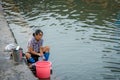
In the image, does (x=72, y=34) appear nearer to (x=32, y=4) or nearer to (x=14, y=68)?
(x=14, y=68)

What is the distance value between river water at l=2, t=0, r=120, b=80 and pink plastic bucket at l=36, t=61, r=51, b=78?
398mm

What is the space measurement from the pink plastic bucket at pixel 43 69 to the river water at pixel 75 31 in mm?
398

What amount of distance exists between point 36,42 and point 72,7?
33.2 feet

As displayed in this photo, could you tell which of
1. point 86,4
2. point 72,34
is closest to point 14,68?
point 72,34

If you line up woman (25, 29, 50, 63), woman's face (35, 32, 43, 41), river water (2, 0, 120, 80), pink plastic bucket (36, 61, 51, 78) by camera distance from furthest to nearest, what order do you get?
river water (2, 0, 120, 80) < woman (25, 29, 50, 63) < woman's face (35, 32, 43, 41) < pink plastic bucket (36, 61, 51, 78)

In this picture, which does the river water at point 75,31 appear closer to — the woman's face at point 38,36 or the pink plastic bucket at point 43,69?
the pink plastic bucket at point 43,69

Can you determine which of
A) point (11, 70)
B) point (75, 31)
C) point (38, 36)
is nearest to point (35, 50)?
point (38, 36)

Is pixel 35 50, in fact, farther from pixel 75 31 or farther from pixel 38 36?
pixel 75 31

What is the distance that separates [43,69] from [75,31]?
5.75 meters

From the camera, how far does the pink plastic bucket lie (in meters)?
8.78

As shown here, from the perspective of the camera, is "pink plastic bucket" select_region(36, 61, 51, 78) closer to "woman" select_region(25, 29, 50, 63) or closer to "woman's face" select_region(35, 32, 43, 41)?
"woman" select_region(25, 29, 50, 63)

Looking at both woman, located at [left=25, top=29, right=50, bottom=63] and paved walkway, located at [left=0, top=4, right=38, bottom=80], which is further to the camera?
woman, located at [left=25, top=29, right=50, bottom=63]

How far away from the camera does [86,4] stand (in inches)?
793

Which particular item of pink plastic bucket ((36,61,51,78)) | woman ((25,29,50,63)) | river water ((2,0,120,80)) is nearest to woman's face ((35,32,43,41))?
woman ((25,29,50,63))
